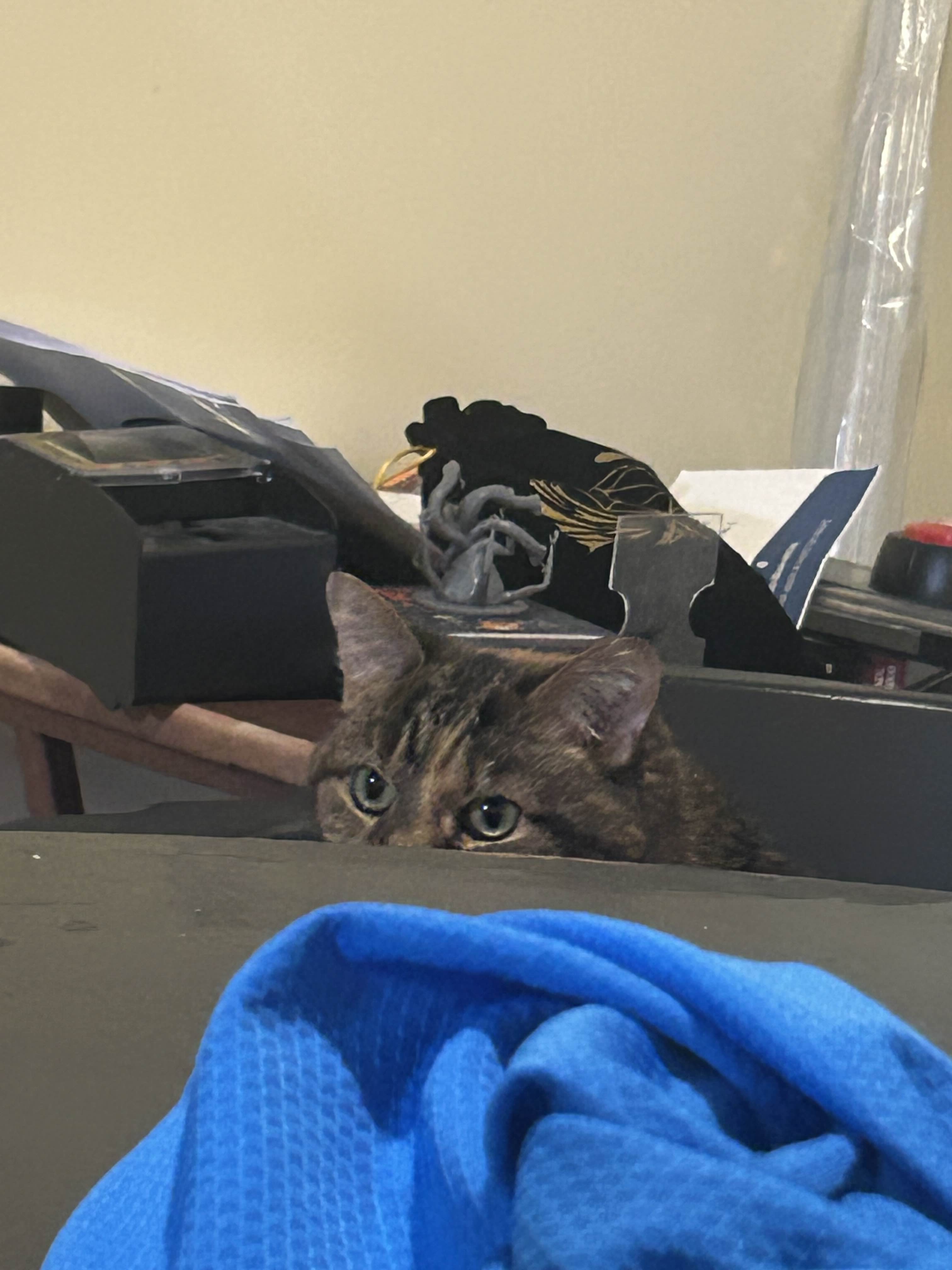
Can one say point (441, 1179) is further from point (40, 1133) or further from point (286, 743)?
point (286, 743)

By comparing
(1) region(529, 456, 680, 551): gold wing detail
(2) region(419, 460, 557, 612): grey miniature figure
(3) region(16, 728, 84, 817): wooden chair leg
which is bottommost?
(3) region(16, 728, 84, 817): wooden chair leg

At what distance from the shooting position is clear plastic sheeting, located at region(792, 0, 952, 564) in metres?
1.31

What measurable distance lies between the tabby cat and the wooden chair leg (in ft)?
1.12

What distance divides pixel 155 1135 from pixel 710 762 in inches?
21.9

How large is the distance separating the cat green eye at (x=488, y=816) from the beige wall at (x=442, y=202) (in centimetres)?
66

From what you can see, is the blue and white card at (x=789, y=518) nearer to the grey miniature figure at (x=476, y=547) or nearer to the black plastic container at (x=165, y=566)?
the grey miniature figure at (x=476, y=547)

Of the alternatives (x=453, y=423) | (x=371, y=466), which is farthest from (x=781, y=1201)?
(x=371, y=466)

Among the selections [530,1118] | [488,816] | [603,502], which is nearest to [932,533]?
[603,502]

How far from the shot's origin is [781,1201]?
0.70 ft

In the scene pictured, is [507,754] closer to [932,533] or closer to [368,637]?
[368,637]

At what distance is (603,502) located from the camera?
902mm

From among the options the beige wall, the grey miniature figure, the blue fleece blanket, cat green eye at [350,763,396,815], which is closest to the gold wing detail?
the grey miniature figure

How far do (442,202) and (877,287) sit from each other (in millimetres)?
583

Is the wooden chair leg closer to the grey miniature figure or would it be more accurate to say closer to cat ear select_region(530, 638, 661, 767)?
the grey miniature figure
